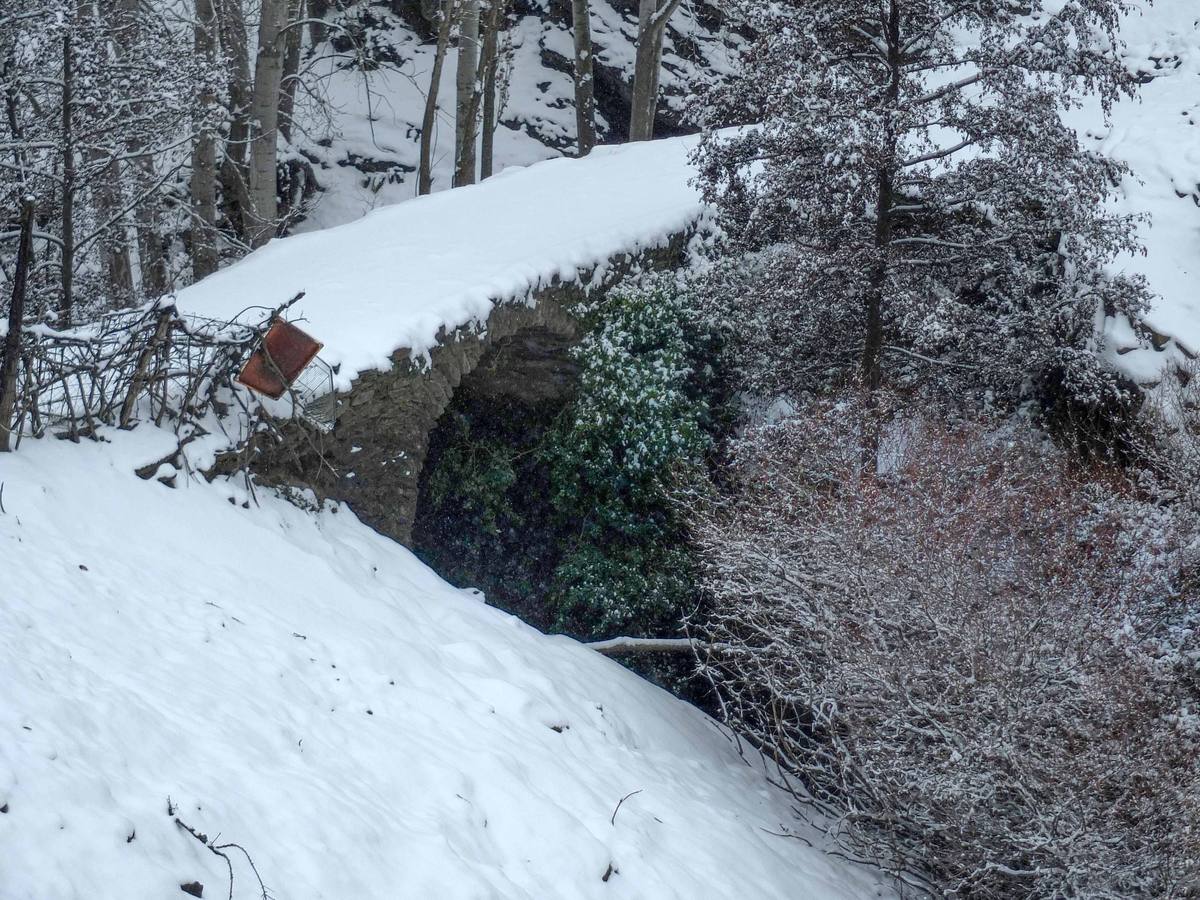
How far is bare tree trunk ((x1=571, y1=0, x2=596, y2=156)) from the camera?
46.1 ft

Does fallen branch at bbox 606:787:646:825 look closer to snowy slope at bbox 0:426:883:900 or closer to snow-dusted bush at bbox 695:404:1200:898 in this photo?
snowy slope at bbox 0:426:883:900

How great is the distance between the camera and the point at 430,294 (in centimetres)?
736

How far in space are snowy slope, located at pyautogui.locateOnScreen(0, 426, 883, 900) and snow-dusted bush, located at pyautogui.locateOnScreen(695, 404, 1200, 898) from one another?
746mm

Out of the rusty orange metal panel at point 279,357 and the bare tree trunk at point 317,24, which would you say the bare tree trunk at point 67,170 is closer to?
the rusty orange metal panel at point 279,357

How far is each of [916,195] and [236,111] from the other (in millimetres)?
7829

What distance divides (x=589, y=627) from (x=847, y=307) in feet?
11.1

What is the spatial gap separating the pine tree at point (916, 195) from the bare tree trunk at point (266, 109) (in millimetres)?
4763

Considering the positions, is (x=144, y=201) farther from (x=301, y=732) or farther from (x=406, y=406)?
(x=301, y=732)

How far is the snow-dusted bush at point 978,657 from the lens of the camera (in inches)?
187

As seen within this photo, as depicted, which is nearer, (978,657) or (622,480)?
(978,657)

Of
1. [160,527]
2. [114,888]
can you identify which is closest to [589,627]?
[160,527]

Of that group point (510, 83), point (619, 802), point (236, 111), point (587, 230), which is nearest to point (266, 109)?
point (236, 111)

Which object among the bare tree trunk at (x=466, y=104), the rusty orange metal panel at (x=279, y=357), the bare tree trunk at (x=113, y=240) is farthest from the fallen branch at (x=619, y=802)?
the bare tree trunk at (x=466, y=104)

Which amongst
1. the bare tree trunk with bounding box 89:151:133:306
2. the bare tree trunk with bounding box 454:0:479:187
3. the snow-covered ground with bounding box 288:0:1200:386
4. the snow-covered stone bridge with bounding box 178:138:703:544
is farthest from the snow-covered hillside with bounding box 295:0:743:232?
the snow-covered stone bridge with bounding box 178:138:703:544
